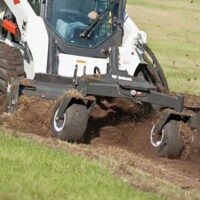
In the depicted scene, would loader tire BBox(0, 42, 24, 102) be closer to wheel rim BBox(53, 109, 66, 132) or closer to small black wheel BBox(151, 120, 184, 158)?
wheel rim BBox(53, 109, 66, 132)

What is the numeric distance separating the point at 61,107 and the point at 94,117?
1.46m

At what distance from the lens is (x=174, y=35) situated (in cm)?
3572

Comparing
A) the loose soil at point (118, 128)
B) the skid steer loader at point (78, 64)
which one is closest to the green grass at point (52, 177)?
the loose soil at point (118, 128)

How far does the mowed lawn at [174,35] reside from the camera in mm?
19955

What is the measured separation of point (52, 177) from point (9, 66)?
4.37 meters

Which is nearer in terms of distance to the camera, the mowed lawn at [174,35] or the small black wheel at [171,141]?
the small black wheel at [171,141]

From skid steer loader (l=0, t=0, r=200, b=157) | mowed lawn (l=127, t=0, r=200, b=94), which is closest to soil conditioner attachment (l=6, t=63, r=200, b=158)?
skid steer loader (l=0, t=0, r=200, b=157)

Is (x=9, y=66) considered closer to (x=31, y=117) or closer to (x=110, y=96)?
(x=31, y=117)

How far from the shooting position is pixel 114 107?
1018 cm

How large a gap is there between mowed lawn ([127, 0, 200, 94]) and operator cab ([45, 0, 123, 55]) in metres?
5.58

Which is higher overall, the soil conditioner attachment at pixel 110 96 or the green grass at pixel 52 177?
the soil conditioner attachment at pixel 110 96

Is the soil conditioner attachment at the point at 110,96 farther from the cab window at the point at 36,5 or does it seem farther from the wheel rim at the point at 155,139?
the cab window at the point at 36,5

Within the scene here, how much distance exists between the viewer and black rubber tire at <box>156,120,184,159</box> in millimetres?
8727

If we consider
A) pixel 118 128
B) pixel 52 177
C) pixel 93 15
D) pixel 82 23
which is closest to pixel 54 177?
pixel 52 177
